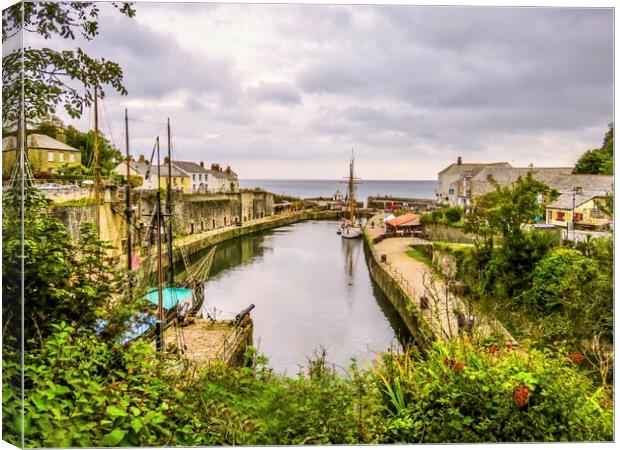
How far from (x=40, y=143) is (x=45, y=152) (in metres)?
0.07

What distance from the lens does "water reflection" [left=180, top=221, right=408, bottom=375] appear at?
4.50 m

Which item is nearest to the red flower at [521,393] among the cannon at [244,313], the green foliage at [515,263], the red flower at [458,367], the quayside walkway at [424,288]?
the red flower at [458,367]

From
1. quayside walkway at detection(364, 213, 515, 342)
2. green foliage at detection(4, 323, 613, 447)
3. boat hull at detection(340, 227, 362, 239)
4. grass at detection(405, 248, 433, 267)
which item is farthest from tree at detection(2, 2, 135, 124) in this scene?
boat hull at detection(340, 227, 362, 239)

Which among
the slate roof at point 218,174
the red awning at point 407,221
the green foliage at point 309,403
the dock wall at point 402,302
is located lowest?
the dock wall at point 402,302

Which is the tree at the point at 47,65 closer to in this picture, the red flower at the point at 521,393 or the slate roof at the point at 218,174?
the slate roof at the point at 218,174

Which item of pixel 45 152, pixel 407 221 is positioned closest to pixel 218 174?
pixel 45 152

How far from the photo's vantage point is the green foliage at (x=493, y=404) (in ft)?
9.10

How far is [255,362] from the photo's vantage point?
124 inches

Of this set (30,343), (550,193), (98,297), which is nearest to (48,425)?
(30,343)

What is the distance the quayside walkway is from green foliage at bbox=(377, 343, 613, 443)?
0.69m

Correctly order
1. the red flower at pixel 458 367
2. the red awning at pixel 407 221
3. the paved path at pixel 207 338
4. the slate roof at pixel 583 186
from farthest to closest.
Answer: the red awning at pixel 407 221 → the paved path at pixel 207 338 → the slate roof at pixel 583 186 → the red flower at pixel 458 367

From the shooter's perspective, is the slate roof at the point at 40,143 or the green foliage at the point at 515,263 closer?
the slate roof at the point at 40,143

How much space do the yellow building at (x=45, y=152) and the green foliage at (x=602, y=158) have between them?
3.82 meters

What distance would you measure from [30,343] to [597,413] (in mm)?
3333
